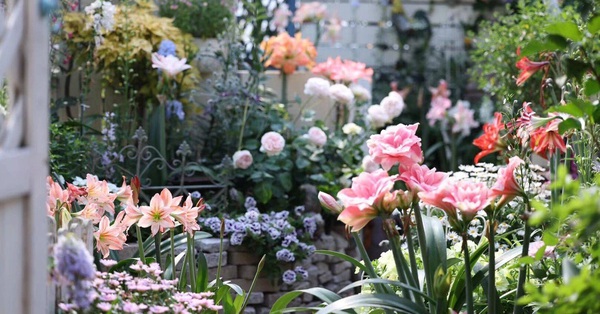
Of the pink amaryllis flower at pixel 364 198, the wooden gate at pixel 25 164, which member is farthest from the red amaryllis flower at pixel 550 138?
the wooden gate at pixel 25 164

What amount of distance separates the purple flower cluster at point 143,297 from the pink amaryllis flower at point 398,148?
575 mm

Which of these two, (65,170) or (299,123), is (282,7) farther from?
(65,170)

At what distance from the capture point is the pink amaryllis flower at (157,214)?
265 centimetres

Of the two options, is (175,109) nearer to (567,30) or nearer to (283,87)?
(283,87)

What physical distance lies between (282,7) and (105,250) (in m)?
3.71

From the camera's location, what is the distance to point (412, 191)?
7.51 ft

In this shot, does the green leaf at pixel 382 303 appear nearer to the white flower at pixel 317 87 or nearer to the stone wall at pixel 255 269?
the stone wall at pixel 255 269

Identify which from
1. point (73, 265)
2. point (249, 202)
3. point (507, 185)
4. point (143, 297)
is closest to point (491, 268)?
point (507, 185)

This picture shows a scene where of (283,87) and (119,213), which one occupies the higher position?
(283,87)

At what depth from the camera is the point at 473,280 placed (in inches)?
95.2

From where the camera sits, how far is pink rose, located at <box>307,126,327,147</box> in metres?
4.89

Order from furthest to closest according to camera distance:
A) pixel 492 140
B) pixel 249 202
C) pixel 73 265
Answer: pixel 249 202, pixel 492 140, pixel 73 265

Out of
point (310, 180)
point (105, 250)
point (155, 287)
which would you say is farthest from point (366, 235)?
point (155, 287)

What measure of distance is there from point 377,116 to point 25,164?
147 inches
